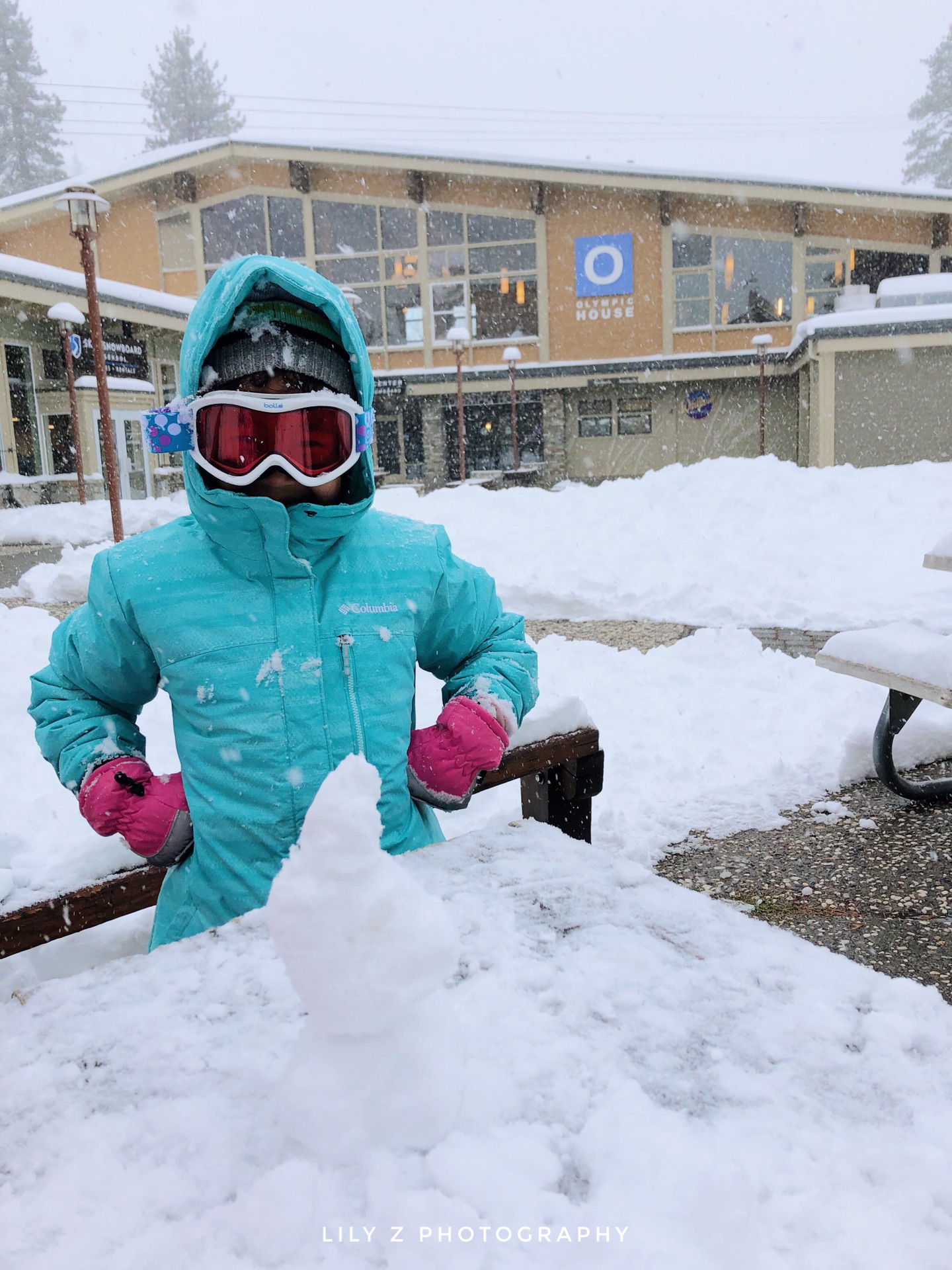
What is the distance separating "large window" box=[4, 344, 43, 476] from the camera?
18.1 metres

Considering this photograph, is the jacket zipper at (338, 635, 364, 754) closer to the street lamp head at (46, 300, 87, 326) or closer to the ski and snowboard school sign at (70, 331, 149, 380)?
the street lamp head at (46, 300, 87, 326)

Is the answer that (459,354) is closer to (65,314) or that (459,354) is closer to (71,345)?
(71,345)

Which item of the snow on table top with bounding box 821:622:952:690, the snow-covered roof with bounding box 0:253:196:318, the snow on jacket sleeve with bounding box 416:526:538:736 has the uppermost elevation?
the snow-covered roof with bounding box 0:253:196:318

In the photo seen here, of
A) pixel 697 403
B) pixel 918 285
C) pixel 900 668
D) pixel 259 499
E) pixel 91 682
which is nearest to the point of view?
pixel 259 499

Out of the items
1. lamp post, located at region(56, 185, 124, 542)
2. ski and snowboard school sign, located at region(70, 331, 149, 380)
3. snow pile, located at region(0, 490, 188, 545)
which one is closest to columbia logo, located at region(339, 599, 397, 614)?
lamp post, located at region(56, 185, 124, 542)

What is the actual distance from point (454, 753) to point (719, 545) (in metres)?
8.34

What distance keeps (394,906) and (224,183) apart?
29521 millimetres

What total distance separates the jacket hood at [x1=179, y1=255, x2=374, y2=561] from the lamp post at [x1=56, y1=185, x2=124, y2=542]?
9.08 metres

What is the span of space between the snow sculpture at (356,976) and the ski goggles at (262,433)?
99 cm

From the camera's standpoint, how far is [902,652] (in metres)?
4.07

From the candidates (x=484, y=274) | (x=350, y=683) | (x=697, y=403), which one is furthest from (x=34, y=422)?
(x=350, y=683)

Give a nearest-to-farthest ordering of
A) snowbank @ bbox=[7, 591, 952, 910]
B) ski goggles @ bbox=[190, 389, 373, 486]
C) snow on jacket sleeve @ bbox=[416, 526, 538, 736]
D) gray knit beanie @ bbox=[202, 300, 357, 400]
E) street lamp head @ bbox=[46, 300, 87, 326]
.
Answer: ski goggles @ bbox=[190, 389, 373, 486] → gray knit beanie @ bbox=[202, 300, 357, 400] → snow on jacket sleeve @ bbox=[416, 526, 538, 736] → snowbank @ bbox=[7, 591, 952, 910] → street lamp head @ bbox=[46, 300, 87, 326]

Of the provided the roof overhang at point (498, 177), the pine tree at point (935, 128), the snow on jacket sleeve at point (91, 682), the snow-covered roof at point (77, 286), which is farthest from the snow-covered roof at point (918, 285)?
the pine tree at point (935, 128)

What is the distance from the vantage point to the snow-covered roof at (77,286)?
16141 mm
